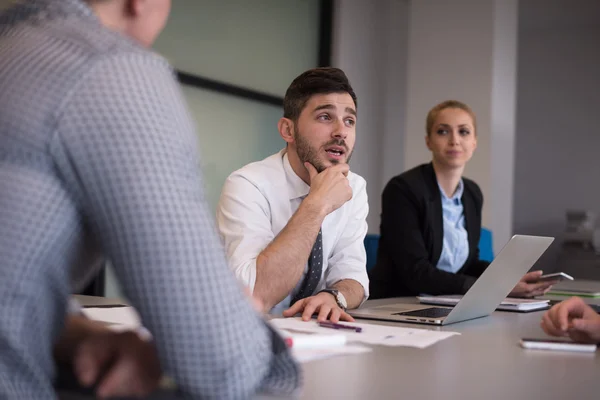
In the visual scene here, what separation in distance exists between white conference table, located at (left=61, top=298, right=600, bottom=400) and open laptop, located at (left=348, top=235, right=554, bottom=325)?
199 millimetres

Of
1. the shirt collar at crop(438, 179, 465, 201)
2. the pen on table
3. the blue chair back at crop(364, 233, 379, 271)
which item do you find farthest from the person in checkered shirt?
the shirt collar at crop(438, 179, 465, 201)

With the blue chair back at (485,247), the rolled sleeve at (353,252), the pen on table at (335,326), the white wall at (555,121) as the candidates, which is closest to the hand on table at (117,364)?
the pen on table at (335,326)

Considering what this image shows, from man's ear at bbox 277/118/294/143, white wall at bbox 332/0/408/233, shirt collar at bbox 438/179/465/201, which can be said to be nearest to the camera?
man's ear at bbox 277/118/294/143

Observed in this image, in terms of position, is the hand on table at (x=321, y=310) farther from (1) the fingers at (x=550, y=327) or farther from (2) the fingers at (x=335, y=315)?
(1) the fingers at (x=550, y=327)

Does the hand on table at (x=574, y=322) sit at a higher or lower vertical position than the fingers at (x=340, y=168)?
lower

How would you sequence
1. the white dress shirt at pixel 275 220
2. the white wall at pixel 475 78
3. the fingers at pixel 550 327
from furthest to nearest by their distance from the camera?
the white wall at pixel 475 78, the white dress shirt at pixel 275 220, the fingers at pixel 550 327

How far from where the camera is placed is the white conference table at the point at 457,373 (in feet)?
3.00

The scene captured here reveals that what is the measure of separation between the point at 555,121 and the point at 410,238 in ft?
15.7

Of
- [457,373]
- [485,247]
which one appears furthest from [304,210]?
[485,247]

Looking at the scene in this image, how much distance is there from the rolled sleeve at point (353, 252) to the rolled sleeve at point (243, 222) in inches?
9.1

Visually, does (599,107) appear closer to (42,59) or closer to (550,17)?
(550,17)

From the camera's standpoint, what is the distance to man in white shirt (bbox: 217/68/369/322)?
1905 millimetres

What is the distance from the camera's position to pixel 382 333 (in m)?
1.39

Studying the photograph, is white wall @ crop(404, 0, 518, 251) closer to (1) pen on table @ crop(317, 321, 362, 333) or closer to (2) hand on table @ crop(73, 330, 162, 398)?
(1) pen on table @ crop(317, 321, 362, 333)
